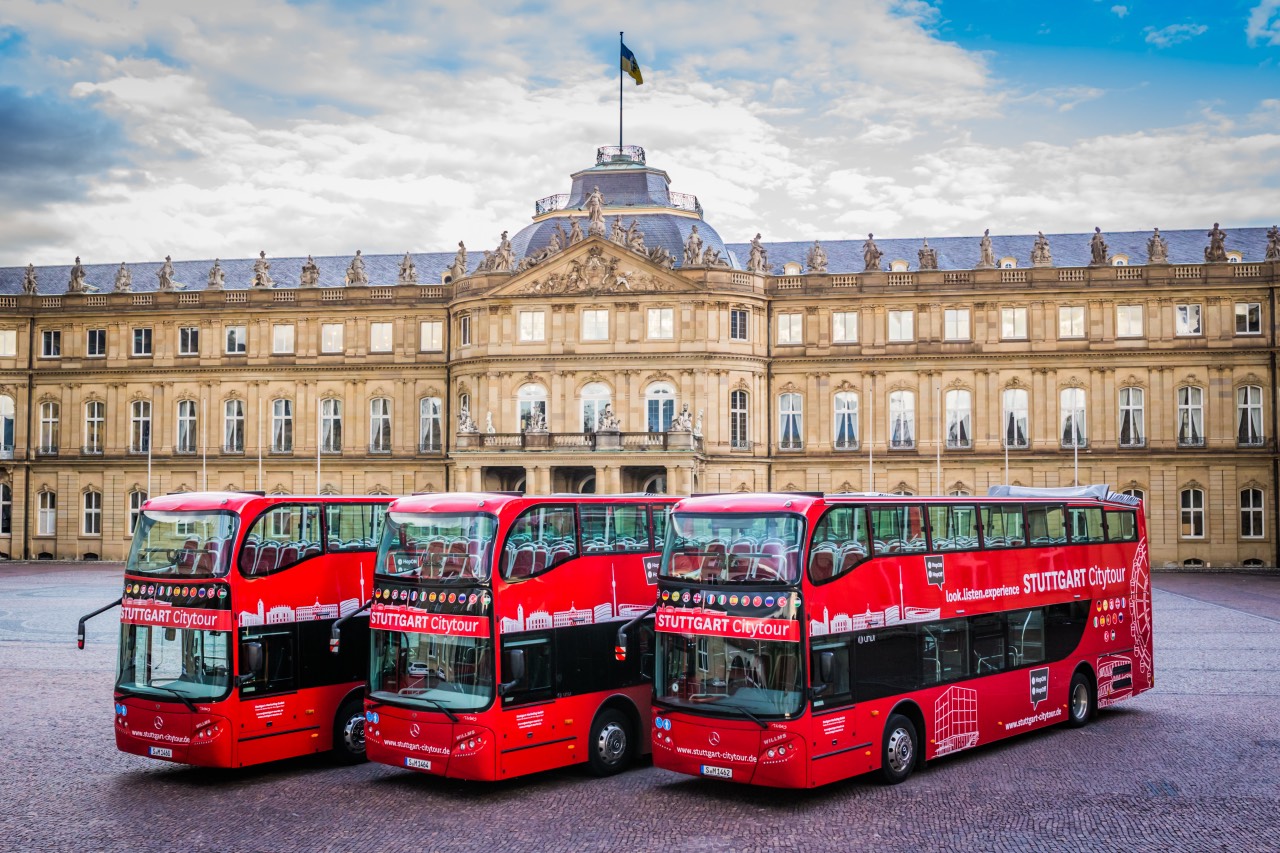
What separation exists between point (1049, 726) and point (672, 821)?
10350 millimetres

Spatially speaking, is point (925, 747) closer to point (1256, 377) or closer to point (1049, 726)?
point (1049, 726)

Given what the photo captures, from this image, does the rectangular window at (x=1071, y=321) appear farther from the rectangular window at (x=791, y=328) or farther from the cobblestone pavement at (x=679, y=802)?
the cobblestone pavement at (x=679, y=802)

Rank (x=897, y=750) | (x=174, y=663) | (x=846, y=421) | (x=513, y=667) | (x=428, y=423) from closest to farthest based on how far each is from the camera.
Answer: (x=513, y=667), (x=897, y=750), (x=174, y=663), (x=846, y=421), (x=428, y=423)

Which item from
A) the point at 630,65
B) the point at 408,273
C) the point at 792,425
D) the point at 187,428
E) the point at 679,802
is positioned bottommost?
the point at 679,802

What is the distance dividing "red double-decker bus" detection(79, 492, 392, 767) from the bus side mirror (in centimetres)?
392

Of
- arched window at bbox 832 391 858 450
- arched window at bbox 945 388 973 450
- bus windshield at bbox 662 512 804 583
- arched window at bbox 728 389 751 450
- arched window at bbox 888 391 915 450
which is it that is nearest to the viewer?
bus windshield at bbox 662 512 804 583

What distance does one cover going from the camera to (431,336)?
70062 mm

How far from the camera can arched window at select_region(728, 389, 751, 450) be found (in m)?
65.8

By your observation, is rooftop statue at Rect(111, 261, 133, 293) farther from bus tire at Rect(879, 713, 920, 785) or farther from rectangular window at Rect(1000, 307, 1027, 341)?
bus tire at Rect(879, 713, 920, 785)


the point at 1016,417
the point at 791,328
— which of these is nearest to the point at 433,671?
the point at 791,328

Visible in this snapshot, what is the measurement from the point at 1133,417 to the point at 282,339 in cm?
4422

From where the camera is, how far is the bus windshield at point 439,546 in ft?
64.0

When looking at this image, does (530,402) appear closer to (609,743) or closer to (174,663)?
(609,743)

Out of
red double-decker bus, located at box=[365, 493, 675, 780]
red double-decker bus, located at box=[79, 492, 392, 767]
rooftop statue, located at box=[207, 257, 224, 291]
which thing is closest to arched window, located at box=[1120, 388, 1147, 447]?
rooftop statue, located at box=[207, 257, 224, 291]
